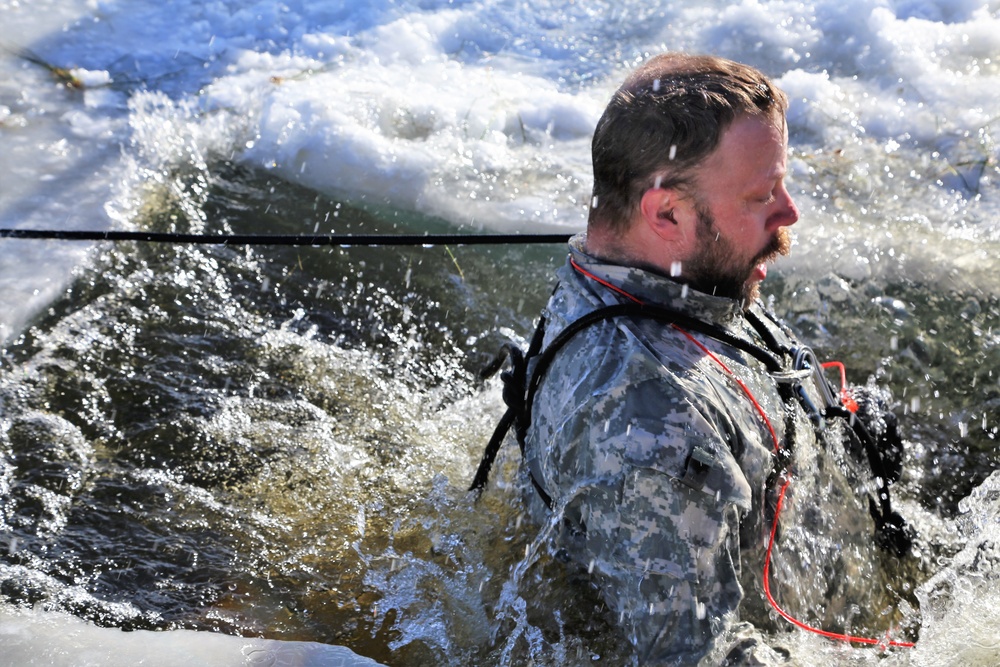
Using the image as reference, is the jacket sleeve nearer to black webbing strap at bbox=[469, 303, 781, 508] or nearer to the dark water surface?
black webbing strap at bbox=[469, 303, 781, 508]

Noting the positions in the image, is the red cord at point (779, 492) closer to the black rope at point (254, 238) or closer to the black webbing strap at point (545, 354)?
the black webbing strap at point (545, 354)

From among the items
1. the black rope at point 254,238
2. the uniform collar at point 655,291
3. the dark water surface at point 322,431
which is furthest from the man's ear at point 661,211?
the dark water surface at point 322,431

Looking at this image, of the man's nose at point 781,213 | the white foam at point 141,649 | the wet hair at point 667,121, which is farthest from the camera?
the white foam at point 141,649

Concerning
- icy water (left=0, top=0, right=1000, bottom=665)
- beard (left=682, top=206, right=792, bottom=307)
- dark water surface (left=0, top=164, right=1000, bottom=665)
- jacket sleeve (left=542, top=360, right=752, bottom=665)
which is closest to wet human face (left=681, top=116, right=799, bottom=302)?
beard (left=682, top=206, right=792, bottom=307)

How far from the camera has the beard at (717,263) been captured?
90.5 inches

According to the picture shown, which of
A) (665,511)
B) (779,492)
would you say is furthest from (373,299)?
(665,511)

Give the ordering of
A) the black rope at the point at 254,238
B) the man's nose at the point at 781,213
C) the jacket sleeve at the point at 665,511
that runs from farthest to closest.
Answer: the black rope at the point at 254,238 < the man's nose at the point at 781,213 < the jacket sleeve at the point at 665,511

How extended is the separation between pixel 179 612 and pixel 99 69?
5179mm

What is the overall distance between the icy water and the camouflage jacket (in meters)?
0.49

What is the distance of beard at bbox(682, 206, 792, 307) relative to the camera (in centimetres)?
230

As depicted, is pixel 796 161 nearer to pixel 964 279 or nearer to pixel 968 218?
pixel 968 218

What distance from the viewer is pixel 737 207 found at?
2.29 metres

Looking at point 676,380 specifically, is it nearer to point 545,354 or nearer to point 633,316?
point 633,316

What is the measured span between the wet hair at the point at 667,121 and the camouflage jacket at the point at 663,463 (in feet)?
0.72
